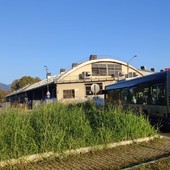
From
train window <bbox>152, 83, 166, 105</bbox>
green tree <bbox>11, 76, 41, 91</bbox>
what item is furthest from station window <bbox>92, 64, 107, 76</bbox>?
train window <bbox>152, 83, 166, 105</bbox>

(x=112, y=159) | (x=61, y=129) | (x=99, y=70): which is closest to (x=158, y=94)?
(x=61, y=129)

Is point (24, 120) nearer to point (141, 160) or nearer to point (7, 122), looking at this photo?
point (7, 122)

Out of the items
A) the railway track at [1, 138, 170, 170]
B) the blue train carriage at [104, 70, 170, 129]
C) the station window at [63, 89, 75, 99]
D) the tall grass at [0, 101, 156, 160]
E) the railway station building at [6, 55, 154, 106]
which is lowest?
the railway track at [1, 138, 170, 170]

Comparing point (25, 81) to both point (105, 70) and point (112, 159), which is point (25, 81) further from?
point (112, 159)

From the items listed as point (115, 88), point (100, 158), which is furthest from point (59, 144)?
point (115, 88)

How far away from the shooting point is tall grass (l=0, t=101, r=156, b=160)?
9445 millimetres

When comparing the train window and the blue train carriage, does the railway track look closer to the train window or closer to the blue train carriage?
the blue train carriage

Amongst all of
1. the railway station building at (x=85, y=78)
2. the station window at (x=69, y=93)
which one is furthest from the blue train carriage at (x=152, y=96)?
the station window at (x=69, y=93)

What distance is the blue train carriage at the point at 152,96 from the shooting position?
17009 mm

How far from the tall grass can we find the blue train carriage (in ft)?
8.95

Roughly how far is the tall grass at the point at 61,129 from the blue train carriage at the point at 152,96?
2727 millimetres

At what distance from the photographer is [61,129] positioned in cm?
1054

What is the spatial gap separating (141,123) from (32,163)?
471cm

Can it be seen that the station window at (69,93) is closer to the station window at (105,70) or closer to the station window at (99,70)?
the station window at (105,70)
